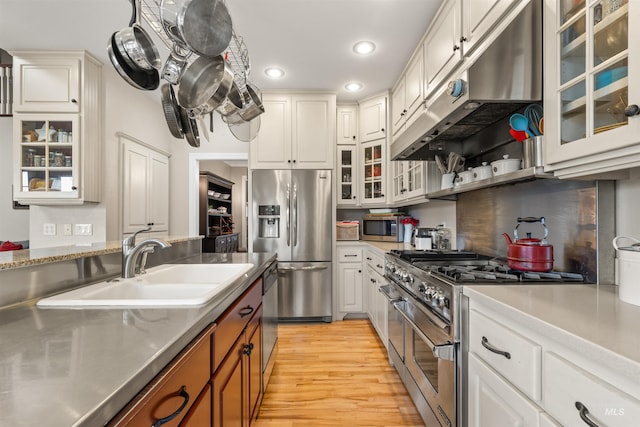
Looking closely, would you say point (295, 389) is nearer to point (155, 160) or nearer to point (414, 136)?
point (414, 136)

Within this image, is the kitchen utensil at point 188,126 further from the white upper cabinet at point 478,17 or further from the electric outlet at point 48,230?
the electric outlet at point 48,230

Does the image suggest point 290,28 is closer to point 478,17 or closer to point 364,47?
point 364,47

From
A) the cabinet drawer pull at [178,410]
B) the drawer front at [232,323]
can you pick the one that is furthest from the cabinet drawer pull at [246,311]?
the cabinet drawer pull at [178,410]

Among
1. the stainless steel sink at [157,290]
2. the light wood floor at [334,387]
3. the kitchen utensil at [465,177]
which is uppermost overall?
the kitchen utensil at [465,177]

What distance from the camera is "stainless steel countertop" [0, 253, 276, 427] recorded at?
1.39 feet

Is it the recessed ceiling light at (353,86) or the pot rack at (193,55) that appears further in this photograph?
the recessed ceiling light at (353,86)

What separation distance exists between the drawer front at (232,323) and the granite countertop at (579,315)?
92cm

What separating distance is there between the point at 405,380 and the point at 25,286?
1.96 meters

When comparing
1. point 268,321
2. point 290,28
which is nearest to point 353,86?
point 290,28

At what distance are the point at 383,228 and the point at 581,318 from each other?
2.72 metres

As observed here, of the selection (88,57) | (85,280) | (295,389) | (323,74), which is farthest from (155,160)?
(295,389)

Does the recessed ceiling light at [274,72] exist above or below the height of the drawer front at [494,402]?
above

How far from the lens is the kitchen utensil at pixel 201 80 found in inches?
61.2

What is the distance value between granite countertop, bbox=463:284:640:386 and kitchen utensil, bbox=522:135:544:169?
50 cm
